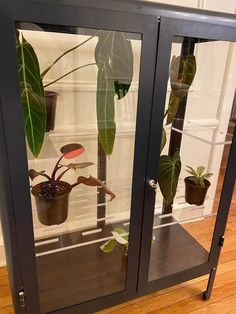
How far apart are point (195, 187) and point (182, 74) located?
622 mm

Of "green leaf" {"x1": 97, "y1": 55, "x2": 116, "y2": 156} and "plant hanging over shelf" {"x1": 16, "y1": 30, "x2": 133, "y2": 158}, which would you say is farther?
"green leaf" {"x1": 97, "y1": 55, "x2": 116, "y2": 156}

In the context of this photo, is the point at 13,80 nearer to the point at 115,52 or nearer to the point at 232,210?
the point at 115,52

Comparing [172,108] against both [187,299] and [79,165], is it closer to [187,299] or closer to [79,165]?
[79,165]

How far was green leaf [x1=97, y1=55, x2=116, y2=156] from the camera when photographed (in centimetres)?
97

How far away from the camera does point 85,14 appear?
0.72 metres

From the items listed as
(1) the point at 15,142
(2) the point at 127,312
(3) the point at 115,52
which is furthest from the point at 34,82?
(2) the point at 127,312

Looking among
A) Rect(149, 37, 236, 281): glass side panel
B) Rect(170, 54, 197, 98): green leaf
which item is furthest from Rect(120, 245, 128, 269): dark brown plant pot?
Rect(170, 54, 197, 98): green leaf

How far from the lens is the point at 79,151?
1.10 meters

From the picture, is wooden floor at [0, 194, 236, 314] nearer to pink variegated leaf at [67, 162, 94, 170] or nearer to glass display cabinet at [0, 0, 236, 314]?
glass display cabinet at [0, 0, 236, 314]

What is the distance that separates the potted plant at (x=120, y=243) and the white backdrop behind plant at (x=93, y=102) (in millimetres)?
87

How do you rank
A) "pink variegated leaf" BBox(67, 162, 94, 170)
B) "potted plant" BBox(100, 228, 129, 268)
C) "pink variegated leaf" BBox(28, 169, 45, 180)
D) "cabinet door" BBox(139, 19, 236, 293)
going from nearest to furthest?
"pink variegated leaf" BBox(28, 169, 45, 180) → "cabinet door" BBox(139, 19, 236, 293) → "pink variegated leaf" BBox(67, 162, 94, 170) → "potted plant" BBox(100, 228, 129, 268)

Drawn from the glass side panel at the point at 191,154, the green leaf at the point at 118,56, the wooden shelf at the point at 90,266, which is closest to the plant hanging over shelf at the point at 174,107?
the glass side panel at the point at 191,154

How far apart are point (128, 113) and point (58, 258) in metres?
0.77

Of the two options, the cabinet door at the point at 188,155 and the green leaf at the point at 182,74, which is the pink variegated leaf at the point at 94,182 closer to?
the cabinet door at the point at 188,155
